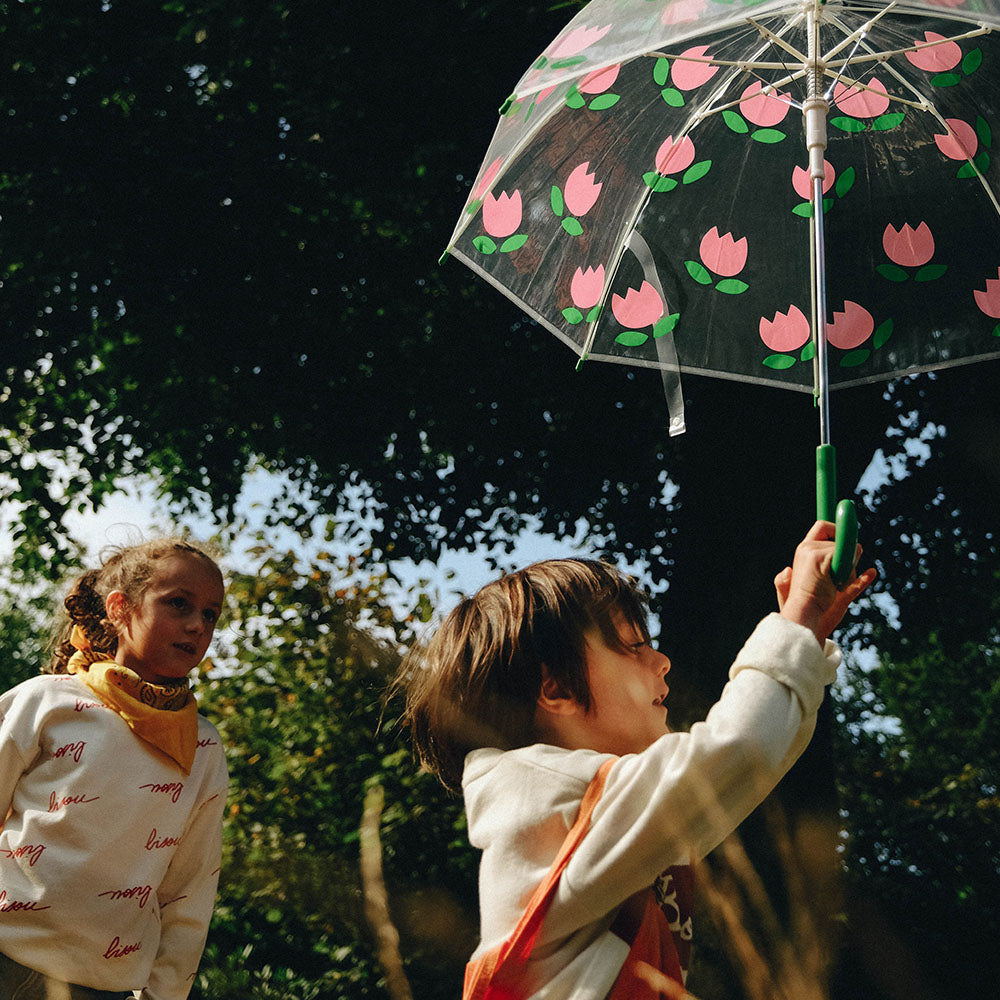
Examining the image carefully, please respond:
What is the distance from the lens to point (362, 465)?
26.0 feet

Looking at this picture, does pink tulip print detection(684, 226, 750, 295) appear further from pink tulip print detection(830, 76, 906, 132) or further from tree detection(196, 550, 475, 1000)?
tree detection(196, 550, 475, 1000)

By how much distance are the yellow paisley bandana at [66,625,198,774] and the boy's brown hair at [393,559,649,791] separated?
987 millimetres

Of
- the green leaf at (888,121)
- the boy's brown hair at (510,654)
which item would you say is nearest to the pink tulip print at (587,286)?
the green leaf at (888,121)

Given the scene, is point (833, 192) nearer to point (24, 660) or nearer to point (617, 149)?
point (617, 149)

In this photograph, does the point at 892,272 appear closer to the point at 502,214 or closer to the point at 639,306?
the point at 639,306

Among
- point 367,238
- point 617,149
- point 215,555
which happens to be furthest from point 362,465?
point 617,149

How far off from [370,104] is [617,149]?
4481 millimetres

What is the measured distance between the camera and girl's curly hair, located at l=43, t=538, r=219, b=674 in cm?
284

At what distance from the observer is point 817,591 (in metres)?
1.59

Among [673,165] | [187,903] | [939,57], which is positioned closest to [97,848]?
[187,903]

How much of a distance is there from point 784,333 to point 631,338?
369 mm

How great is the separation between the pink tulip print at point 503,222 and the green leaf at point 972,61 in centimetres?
108

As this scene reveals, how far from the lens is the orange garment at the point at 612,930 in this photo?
1.43 metres

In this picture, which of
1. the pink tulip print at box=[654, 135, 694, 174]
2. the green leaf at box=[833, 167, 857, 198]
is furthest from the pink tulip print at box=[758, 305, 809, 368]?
the pink tulip print at box=[654, 135, 694, 174]
